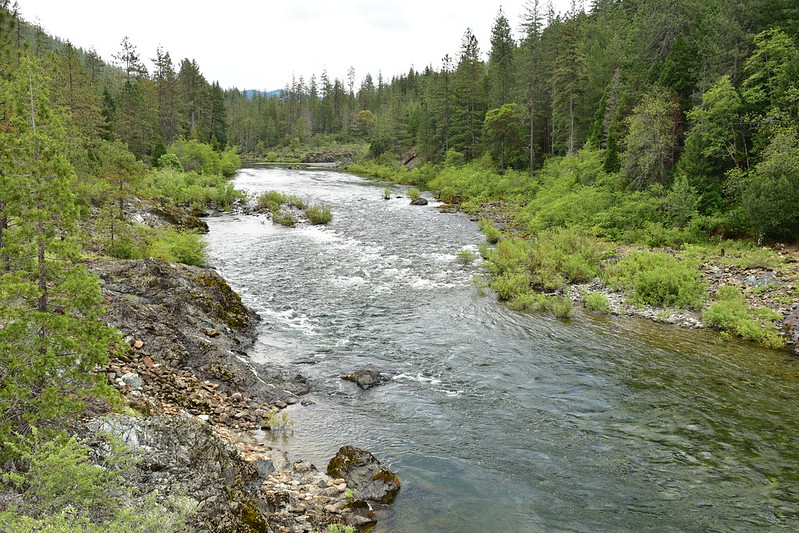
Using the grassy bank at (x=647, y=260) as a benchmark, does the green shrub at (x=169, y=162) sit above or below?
above

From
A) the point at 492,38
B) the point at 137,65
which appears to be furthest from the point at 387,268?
the point at 137,65

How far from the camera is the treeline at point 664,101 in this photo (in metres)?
23.0

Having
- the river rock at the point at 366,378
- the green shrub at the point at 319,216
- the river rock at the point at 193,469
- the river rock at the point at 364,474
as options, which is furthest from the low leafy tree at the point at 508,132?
the river rock at the point at 193,469

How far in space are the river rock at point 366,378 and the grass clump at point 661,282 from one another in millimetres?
11603

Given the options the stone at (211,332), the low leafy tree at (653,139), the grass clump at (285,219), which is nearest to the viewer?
the stone at (211,332)

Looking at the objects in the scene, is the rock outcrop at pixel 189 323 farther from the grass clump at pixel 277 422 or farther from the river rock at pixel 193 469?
the river rock at pixel 193 469

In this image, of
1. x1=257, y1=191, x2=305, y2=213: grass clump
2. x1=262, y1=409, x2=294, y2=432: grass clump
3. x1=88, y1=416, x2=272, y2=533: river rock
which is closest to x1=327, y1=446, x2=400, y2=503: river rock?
x1=88, y1=416, x2=272, y2=533: river rock

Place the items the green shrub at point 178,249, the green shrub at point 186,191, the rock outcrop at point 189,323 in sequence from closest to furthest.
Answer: the rock outcrop at point 189,323 → the green shrub at point 178,249 → the green shrub at point 186,191

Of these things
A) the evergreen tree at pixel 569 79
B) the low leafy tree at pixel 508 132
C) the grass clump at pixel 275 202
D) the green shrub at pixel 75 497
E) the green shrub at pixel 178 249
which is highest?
the evergreen tree at pixel 569 79

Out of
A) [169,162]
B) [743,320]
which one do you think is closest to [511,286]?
[743,320]

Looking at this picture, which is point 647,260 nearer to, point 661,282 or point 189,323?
point 661,282

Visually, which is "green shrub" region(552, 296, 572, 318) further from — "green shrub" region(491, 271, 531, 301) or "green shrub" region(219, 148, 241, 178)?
"green shrub" region(219, 148, 241, 178)

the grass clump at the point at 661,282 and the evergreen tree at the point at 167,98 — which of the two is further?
the evergreen tree at the point at 167,98

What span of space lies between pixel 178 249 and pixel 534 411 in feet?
52.3
